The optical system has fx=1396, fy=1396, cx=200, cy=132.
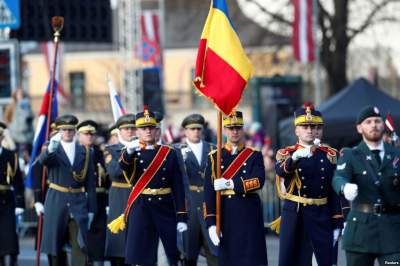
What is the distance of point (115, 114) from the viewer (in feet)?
58.9

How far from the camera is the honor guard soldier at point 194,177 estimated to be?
16.6 metres

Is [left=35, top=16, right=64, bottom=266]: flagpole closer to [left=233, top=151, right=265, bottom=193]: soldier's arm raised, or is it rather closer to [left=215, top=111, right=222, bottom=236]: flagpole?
Result: [left=215, top=111, right=222, bottom=236]: flagpole

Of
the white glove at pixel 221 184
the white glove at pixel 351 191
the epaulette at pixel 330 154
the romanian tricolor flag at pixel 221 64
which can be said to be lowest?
the white glove at pixel 221 184

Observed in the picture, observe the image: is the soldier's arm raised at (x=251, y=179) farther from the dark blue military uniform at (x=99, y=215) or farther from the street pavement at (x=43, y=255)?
the street pavement at (x=43, y=255)

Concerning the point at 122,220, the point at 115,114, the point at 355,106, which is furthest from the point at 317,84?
the point at 122,220

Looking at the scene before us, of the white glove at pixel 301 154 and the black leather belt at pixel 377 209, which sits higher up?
the white glove at pixel 301 154

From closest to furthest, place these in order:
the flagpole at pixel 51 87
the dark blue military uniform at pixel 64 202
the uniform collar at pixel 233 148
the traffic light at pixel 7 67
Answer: the uniform collar at pixel 233 148 → the dark blue military uniform at pixel 64 202 → the flagpole at pixel 51 87 → the traffic light at pixel 7 67

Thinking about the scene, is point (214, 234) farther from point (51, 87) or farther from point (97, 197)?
point (51, 87)

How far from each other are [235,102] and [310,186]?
1194 mm

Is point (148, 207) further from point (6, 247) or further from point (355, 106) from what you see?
point (355, 106)

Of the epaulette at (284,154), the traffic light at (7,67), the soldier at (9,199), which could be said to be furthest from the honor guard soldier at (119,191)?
the traffic light at (7,67)

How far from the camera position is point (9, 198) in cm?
1733

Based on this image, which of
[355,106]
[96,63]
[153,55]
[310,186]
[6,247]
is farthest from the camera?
[96,63]

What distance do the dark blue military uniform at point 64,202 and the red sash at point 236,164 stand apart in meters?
3.13
